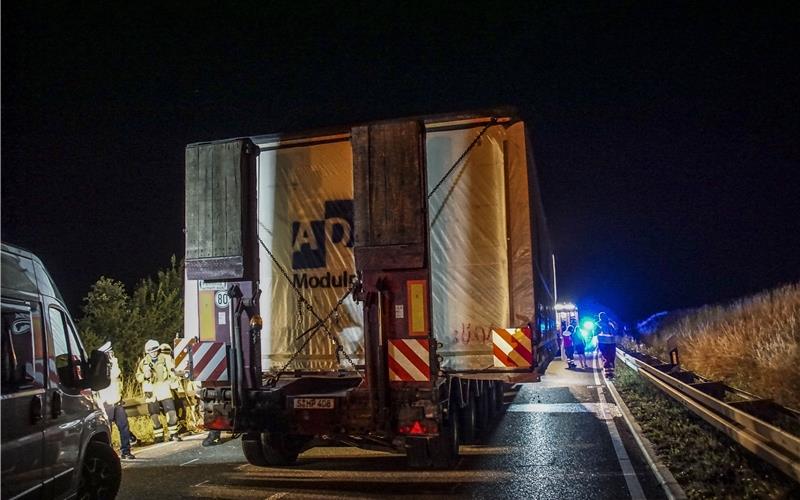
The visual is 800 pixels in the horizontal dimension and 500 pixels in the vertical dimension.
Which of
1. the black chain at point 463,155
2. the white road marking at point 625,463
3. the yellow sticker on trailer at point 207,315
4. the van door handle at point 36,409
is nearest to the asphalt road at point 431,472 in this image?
the white road marking at point 625,463

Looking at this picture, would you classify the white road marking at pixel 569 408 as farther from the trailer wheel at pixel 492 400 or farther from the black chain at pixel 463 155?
the black chain at pixel 463 155

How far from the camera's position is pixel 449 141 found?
25.4ft

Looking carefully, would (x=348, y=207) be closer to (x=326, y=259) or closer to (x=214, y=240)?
(x=326, y=259)

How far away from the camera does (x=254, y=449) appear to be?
8.04 meters

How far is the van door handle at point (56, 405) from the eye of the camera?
4.87 meters

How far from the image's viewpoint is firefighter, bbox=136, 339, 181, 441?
10188mm

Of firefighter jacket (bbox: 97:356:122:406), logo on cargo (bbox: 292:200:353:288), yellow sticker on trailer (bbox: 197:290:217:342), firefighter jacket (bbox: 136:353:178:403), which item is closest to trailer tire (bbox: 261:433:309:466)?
yellow sticker on trailer (bbox: 197:290:217:342)

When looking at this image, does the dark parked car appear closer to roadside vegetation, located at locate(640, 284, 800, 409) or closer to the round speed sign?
the round speed sign

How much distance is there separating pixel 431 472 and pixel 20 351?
14.5ft

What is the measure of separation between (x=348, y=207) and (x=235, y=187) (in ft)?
4.21

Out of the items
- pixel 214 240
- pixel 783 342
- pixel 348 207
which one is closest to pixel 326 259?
pixel 348 207

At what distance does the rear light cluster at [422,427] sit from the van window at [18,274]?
11.6 feet

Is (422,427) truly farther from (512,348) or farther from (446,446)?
(512,348)

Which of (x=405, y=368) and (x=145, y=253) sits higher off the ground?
(x=145, y=253)
